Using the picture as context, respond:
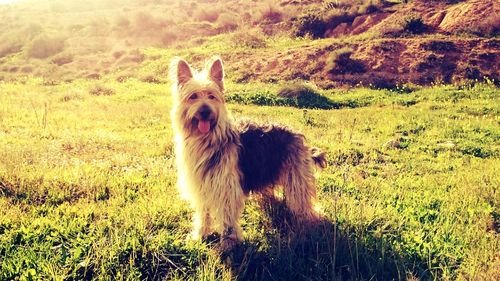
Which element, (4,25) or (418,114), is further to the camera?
(4,25)

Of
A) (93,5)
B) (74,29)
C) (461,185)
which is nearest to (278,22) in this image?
(74,29)

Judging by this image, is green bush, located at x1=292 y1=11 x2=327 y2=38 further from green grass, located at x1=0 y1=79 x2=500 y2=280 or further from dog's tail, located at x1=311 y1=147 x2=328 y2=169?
dog's tail, located at x1=311 y1=147 x2=328 y2=169

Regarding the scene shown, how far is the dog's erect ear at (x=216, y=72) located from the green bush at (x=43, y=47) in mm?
33164

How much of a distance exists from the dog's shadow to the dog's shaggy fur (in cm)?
38

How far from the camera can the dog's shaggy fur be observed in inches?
189

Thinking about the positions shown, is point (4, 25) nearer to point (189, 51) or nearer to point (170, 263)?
point (189, 51)

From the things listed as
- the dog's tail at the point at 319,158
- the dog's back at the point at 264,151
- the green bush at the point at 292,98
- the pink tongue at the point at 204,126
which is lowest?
the green bush at the point at 292,98

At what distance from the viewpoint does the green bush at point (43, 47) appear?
33.6 metres

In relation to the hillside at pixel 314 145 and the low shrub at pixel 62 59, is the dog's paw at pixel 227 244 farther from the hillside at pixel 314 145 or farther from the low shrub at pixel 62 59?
the low shrub at pixel 62 59

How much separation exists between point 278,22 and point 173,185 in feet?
94.5

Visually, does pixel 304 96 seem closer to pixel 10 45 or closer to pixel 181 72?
pixel 181 72

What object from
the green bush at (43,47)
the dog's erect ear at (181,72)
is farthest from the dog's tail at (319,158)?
the green bush at (43,47)

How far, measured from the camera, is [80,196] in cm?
588

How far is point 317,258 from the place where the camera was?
4148 mm
